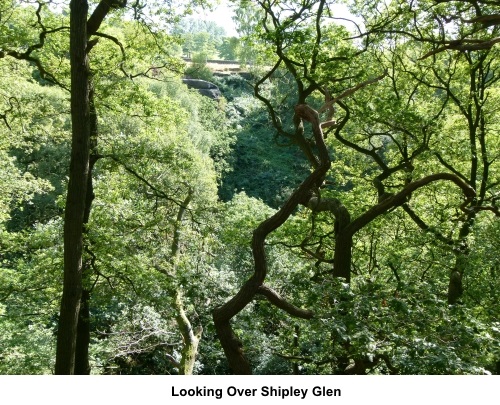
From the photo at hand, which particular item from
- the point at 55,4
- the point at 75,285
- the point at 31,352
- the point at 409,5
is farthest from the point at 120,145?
the point at 31,352

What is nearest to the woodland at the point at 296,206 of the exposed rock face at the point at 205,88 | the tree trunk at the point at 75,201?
the tree trunk at the point at 75,201

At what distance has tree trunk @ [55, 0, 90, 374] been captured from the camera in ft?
22.7

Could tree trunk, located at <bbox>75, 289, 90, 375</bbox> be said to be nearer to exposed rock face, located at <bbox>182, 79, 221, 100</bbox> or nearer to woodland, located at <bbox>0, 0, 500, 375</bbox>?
woodland, located at <bbox>0, 0, 500, 375</bbox>

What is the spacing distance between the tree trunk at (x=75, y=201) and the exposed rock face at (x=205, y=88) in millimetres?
38925

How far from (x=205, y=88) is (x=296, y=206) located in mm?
40917

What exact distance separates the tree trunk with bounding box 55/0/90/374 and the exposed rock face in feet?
128

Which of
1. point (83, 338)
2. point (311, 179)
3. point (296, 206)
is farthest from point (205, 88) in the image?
point (311, 179)

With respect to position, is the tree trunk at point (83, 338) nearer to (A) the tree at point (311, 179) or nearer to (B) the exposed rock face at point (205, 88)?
(A) the tree at point (311, 179)

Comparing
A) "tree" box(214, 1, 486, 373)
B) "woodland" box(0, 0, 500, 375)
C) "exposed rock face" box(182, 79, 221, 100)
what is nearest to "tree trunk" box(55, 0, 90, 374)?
"woodland" box(0, 0, 500, 375)

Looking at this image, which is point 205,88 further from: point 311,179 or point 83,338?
point 311,179

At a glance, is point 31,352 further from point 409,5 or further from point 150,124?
point 409,5

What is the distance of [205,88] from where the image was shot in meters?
46.3

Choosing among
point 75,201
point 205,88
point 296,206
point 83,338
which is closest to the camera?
point 296,206

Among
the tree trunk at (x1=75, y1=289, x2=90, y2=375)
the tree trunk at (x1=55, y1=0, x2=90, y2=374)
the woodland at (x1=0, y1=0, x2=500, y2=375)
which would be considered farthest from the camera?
the tree trunk at (x1=75, y1=289, x2=90, y2=375)
